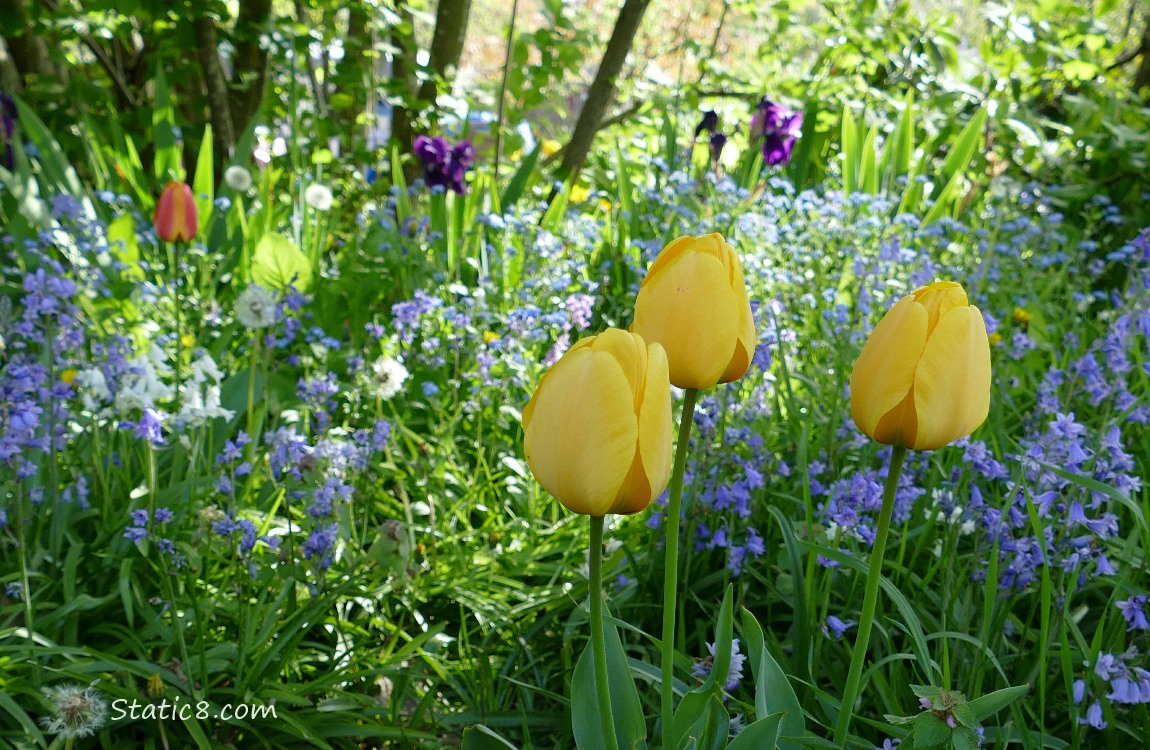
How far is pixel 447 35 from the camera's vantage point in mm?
4246

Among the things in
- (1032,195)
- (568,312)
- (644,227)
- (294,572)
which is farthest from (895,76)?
(294,572)

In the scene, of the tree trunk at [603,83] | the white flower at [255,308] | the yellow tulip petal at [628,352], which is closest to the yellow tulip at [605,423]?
the yellow tulip petal at [628,352]

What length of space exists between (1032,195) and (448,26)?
2.58 metres

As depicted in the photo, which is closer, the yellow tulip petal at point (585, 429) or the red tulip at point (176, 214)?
the yellow tulip petal at point (585, 429)

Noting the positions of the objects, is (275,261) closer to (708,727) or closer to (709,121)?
(709,121)

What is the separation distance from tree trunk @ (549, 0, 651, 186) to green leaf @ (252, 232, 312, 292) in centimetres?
152

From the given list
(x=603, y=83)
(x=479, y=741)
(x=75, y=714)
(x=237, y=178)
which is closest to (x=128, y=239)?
(x=237, y=178)

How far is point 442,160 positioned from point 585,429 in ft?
8.91

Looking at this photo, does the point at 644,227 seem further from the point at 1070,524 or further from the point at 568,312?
the point at 1070,524

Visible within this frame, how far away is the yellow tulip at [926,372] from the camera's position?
900 millimetres

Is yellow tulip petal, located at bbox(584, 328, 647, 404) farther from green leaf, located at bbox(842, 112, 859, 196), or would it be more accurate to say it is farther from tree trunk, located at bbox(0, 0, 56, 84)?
tree trunk, located at bbox(0, 0, 56, 84)

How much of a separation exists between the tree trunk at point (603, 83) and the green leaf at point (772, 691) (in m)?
3.19

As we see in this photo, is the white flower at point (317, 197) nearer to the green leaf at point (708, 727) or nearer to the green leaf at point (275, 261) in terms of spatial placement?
the green leaf at point (275, 261)

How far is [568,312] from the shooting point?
9.04 feet
